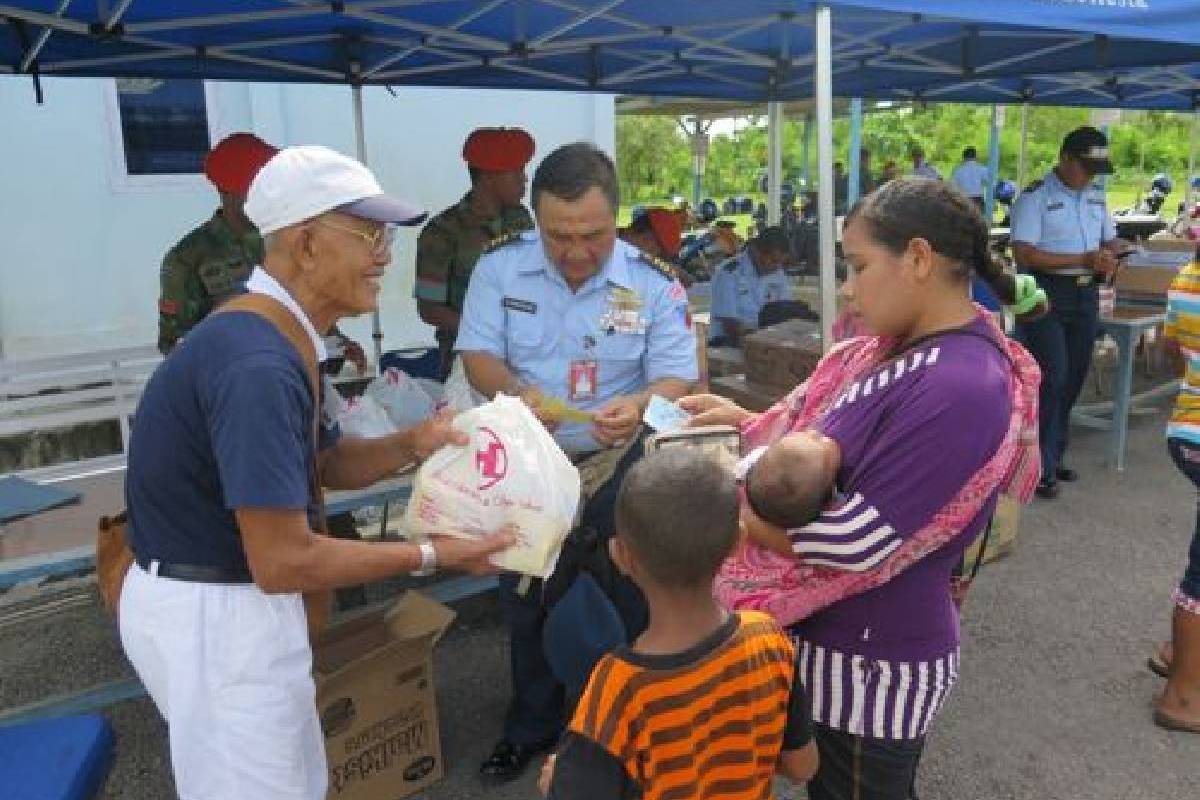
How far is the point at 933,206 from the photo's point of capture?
4.67 ft

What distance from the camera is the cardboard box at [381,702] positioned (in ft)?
8.49

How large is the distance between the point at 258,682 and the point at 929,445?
123 cm

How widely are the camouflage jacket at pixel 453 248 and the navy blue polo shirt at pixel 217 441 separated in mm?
3040

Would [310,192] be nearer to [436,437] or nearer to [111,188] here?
[436,437]

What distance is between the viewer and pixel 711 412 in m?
2.07

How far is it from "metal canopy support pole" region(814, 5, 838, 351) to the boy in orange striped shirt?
88.0 inches

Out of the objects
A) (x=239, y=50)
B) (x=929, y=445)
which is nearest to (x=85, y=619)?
(x=239, y=50)

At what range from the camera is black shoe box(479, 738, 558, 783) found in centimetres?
286

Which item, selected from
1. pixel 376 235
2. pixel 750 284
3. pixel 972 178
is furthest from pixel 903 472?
pixel 972 178

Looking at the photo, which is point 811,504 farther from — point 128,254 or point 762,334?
point 128,254

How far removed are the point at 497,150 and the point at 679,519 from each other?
11.6 feet

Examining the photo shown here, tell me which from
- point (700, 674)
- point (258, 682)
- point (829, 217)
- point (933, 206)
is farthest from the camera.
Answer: point (829, 217)

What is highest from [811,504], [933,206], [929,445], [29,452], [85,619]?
[933,206]

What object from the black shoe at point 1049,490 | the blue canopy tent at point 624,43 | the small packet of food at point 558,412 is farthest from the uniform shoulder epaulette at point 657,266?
the black shoe at point 1049,490
